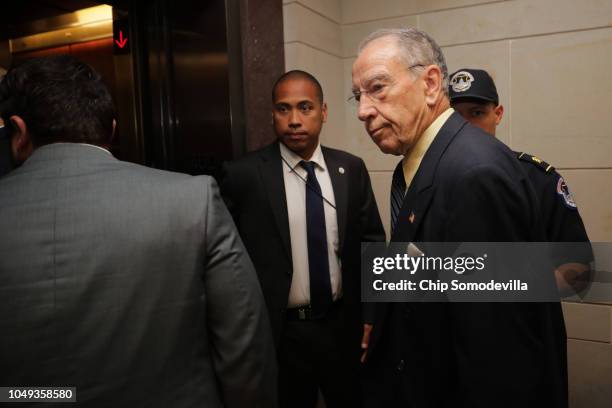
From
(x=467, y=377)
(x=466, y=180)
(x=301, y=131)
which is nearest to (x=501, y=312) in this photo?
(x=467, y=377)

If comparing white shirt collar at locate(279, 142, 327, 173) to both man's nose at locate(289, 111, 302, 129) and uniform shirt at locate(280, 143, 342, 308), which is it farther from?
man's nose at locate(289, 111, 302, 129)

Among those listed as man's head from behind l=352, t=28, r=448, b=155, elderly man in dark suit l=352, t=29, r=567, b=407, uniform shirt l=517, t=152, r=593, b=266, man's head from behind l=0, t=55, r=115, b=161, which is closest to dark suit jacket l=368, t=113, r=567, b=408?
elderly man in dark suit l=352, t=29, r=567, b=407

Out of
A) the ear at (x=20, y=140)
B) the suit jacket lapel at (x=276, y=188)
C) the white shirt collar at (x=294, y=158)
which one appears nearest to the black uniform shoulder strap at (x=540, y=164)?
the white shirt collar at (x=294, y=158)

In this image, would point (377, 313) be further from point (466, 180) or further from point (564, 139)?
point (564, 139)

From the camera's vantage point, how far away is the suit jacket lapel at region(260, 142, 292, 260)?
208cm

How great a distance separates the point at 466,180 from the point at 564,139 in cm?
187

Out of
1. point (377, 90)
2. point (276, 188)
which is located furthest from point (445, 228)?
point (276, 188)

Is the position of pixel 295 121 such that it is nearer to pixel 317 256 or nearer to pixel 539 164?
pixel 317 256

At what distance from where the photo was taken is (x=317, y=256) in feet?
6.84

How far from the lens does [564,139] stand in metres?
2.54

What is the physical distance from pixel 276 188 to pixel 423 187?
103 centimetres

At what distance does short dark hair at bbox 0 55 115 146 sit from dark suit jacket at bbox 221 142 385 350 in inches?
42.0

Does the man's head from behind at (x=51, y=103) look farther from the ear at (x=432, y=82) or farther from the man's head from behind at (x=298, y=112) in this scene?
the man's head from behind at (x=298, y=112)

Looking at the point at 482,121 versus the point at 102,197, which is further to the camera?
the point at 482,121
